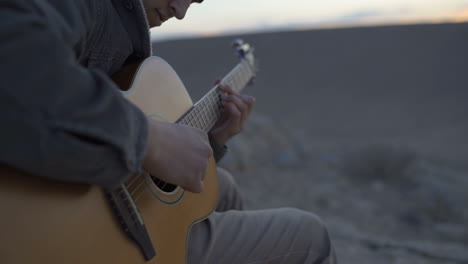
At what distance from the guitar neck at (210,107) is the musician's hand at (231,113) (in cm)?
4

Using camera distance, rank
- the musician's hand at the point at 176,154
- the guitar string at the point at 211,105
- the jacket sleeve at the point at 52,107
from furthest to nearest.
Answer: the guitar string at the point at 211,105
the musician's hand at the point at 176,154
the jacket sleeve at the point at 52,107

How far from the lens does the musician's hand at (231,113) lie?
5.94 feet

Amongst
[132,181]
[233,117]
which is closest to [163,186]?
[132,181]

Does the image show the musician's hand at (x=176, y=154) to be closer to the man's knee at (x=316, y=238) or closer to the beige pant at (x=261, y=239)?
the beige pant at (x=261, y=239)

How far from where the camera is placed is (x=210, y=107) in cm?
173

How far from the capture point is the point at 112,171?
0.85 m

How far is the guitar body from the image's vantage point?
82 cm

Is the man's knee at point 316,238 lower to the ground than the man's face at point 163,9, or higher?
lower

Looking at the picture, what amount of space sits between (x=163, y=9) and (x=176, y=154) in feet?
2.12

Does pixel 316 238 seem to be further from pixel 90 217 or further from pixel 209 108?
pixel 90 217

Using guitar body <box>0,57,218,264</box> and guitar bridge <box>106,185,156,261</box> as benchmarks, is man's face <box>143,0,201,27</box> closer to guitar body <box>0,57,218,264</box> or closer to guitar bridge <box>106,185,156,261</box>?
guitar body <box>0,57,218,264</box>

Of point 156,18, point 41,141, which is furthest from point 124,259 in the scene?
point 156,18

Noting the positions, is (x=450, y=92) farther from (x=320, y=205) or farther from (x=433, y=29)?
(x=320, y=205)

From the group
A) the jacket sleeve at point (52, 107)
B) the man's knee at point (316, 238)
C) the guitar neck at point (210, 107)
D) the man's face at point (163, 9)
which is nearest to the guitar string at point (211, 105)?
the guitar neck at point (210, 107)
